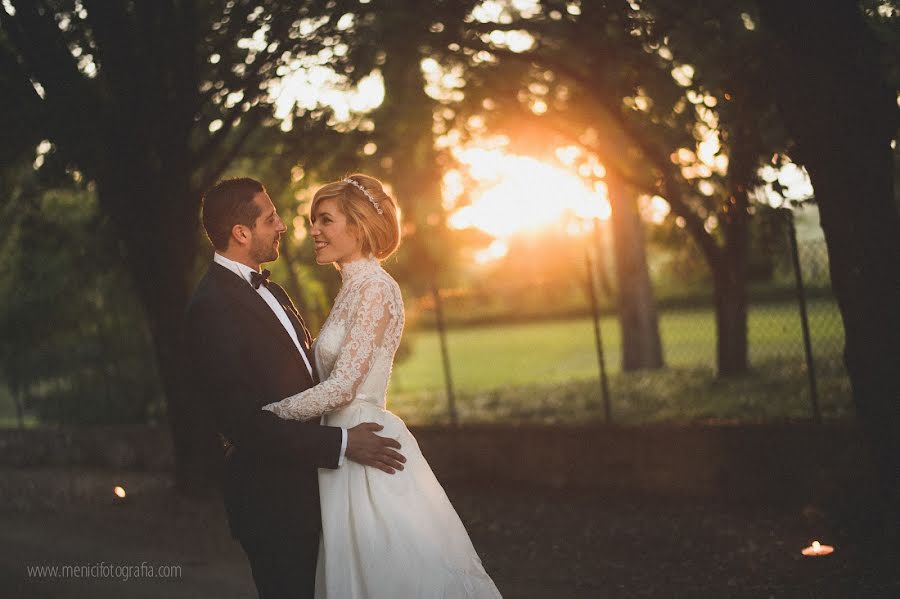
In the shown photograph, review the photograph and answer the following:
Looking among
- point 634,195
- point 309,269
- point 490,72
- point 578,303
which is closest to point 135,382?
point 309,269

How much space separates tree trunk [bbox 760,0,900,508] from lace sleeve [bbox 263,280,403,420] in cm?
322

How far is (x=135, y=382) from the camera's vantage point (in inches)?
547

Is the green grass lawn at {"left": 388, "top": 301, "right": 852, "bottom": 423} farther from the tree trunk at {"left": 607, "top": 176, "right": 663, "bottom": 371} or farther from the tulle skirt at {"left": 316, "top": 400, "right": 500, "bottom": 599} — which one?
the tulle skirt at {"left": 316, "top": 400, "right": 500, "bottom": 599}

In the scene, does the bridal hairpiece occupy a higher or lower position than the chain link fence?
higher

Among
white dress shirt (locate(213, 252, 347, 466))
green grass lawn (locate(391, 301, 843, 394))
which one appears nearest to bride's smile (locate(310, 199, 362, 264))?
white dress shirt (locate(213, 252, 347, 466))

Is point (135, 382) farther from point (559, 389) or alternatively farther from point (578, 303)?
point (578, 303)

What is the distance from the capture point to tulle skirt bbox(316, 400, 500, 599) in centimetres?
359

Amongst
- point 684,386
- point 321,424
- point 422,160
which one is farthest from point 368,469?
point 422,160

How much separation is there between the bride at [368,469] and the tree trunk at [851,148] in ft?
10.1

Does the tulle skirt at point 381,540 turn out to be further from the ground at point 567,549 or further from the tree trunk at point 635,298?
the tree trunk at point 635,298

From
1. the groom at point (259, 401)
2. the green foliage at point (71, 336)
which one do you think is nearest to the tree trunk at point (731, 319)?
the green foliage at point (71, 336)

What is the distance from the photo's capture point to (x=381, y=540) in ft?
11.9

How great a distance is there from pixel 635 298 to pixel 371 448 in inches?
575

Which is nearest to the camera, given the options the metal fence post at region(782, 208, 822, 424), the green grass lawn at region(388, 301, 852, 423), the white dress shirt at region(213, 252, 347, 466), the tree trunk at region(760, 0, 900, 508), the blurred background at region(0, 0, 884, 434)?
the white dress shirt at region(213, 252, 347, 466)
